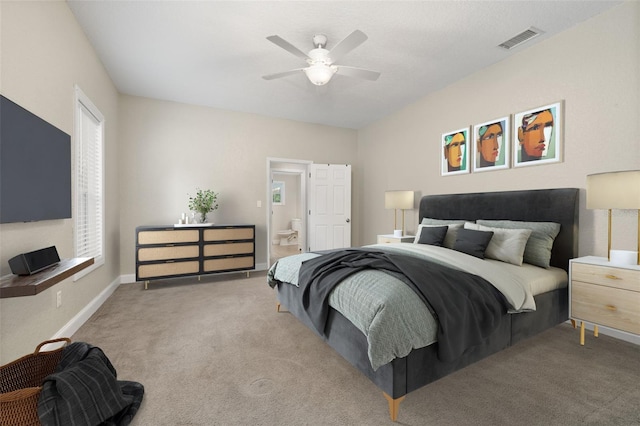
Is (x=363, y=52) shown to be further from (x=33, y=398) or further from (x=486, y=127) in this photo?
(x=33, y=398)

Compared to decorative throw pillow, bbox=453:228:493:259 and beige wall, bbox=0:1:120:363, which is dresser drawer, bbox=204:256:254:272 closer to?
beige wall, bbox=0:1:120:363

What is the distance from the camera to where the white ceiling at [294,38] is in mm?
2475

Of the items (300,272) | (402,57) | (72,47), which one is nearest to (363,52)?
(402,57)

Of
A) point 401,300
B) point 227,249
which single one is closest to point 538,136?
point 401,300

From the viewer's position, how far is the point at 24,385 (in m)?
1.55

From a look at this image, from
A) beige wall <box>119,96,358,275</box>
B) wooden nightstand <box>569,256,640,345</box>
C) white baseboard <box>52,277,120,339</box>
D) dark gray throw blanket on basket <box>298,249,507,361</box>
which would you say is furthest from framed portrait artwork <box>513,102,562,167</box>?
white baseboard <box>52,277,120,339</box>

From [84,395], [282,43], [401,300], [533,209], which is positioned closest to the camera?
[84,395]

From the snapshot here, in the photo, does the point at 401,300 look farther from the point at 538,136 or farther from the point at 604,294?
the point at 538,136

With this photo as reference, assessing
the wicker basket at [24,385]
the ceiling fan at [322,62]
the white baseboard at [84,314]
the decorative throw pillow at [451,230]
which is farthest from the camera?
the decorative throw pillow at [451,230]

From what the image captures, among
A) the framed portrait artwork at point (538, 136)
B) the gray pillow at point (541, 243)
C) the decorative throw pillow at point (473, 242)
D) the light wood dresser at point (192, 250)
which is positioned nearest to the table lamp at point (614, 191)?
the gray pillow at point (541, 243)

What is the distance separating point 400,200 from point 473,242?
166 centimetres

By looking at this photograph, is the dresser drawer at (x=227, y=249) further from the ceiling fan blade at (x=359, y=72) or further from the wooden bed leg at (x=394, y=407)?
the wooden bed leg at (x=394, y=407)

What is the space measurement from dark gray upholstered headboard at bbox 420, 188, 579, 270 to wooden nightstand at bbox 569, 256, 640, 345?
0.31 m

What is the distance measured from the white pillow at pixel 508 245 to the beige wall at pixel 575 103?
0.60 metres
